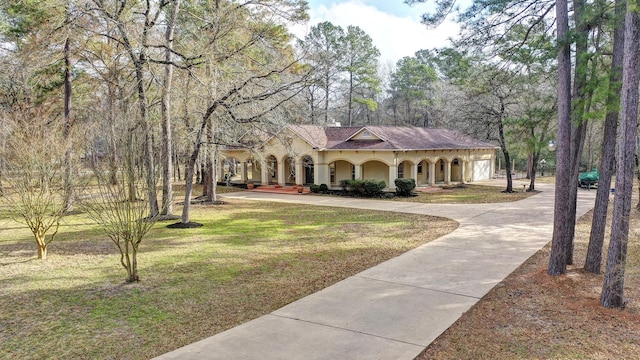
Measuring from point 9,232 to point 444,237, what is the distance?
1471 cm

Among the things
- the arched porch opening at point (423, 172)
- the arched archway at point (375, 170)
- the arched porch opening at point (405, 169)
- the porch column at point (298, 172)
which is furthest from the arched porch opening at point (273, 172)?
the arched porch opening at point (423, 172)

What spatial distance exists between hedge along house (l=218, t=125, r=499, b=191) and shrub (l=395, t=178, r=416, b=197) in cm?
96

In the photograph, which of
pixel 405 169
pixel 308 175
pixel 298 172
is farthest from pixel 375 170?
pixel 308 175

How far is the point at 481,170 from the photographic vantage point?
34.8 metres

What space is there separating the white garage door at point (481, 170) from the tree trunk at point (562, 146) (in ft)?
86.7

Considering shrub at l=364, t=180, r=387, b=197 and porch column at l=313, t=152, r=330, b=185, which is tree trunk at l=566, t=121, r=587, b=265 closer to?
shrub at l=364, t=180, r=387, b=197

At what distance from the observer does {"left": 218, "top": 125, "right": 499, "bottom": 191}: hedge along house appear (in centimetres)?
2623

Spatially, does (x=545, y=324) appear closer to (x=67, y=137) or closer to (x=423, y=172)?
(x=67, y=137)

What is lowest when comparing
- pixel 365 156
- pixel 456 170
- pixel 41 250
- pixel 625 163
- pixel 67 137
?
pixel 41 250

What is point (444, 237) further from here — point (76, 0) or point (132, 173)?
point (76, 0)

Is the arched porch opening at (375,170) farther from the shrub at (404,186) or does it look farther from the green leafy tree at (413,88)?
the green leafy tree at (413,88)

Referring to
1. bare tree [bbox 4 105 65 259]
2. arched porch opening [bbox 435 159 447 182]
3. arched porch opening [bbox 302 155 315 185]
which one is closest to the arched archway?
arched porch opening [bbox 302 155 315 185]

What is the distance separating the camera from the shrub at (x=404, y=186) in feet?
80.3

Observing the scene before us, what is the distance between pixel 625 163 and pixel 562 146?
1884 mm
